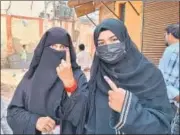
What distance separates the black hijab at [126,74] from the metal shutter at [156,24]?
3.03 meters

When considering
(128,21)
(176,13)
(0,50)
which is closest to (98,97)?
(176,13)

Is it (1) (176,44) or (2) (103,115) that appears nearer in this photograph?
(2) (103,115)

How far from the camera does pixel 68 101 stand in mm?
2271

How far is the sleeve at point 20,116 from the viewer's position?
2.45 metres

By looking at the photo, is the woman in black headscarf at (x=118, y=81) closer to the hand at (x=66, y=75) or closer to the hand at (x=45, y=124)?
the hand at (x=66, y=75)

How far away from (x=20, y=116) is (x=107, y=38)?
2.65 ft

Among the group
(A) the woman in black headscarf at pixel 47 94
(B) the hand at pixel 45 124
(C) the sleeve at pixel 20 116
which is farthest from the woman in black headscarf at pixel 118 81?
(C) the sleeve at pixel 20 116

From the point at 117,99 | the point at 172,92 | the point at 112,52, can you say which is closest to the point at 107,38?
the point at 112,52

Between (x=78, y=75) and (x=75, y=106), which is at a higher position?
(x=78, y=75)

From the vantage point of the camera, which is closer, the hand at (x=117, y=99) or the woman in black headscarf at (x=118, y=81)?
the hand at (x=117, y=99)

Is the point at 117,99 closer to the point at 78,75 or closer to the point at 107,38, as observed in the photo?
the point at 107,38

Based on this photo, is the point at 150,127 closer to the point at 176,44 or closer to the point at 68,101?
the point at 68,101

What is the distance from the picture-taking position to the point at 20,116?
2480 millimetres

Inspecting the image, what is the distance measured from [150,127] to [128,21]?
463cm
